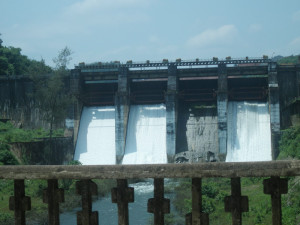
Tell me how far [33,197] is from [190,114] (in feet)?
51.5

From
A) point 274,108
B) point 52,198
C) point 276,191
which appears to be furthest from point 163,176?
point 274,108

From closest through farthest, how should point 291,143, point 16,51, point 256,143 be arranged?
point 291,143
point 256,143
point 16,51

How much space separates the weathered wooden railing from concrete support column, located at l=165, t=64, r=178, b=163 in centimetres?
2623

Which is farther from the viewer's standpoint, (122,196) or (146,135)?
(146,135)

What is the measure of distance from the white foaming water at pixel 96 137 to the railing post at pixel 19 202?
86.0 feet

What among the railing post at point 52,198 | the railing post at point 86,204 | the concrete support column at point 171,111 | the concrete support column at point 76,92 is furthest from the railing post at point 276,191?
the concrete support column at point 76,92

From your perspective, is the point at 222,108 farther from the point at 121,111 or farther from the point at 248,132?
the point at 121,111

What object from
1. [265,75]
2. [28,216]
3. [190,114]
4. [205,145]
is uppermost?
[265,75]

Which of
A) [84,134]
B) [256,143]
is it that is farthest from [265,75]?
[84,134]

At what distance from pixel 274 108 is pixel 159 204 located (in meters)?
27.8

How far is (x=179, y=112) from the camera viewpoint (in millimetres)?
32844

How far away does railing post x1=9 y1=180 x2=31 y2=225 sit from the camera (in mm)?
4336

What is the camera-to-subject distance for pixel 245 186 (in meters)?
21.8

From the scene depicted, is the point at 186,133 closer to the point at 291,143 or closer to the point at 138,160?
the point at 138,160
